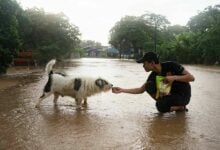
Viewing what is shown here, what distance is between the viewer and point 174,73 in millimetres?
8125

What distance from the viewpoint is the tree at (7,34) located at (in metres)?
18.9

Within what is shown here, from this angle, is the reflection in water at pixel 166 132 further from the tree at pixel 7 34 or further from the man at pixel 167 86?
the tree at pixel 7 34

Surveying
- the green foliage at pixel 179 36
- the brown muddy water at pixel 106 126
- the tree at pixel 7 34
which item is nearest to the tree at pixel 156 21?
the green foliage at pixel 179 36

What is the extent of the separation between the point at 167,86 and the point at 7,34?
12.9 meters

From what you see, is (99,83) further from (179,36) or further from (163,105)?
(179,36)

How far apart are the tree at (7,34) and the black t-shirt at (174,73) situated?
39.0 feet

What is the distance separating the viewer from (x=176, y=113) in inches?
338

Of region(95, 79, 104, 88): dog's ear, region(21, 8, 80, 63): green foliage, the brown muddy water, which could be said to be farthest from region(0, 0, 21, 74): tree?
region(21, 8, 80, 63): green foliage

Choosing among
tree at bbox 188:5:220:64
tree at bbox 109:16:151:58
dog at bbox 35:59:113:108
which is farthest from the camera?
tree at bbox 109:16:151:58

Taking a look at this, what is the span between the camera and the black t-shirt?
8.11 m

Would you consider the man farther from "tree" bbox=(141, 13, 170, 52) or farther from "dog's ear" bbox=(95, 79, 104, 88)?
"tree" bbox=(141, 13, 170, 52)

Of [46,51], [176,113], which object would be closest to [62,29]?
[46,51]

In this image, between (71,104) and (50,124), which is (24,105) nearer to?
(71,104)

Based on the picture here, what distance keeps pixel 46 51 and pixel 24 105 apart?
24.9m
